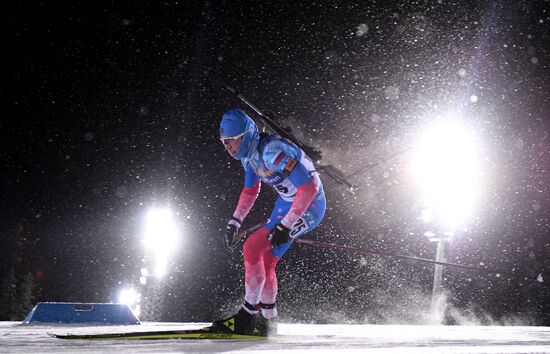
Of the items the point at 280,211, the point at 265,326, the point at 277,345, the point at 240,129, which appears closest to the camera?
the point at 277,345

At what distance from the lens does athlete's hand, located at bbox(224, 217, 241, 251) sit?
512 cm

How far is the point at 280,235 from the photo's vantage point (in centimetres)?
426

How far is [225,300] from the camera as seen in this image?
289 feet

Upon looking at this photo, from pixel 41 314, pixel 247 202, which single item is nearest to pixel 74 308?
pixel 41 314

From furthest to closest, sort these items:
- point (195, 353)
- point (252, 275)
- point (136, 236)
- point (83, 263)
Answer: point (136, 236), point (83, 263), point (252, 275), point (195, 353)

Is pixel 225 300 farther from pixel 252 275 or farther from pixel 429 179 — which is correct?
pixel 252 275

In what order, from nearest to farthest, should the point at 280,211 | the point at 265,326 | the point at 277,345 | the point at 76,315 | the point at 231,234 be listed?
1. the point at 277,345
2. the point at 265,326
3. the point at 280,211
4. the point at 231,234
5. the point at 76,315

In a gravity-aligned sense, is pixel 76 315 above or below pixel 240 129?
below

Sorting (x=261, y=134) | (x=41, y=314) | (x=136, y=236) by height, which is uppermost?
(x=136, y=236)

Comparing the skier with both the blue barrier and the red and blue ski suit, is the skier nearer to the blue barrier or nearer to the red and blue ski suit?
the red and blue ski suit

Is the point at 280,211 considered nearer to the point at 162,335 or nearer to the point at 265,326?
the point at 265,326

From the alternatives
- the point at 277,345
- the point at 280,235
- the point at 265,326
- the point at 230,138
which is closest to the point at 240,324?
the point at 265,326

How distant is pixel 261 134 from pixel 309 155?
2.49 ft

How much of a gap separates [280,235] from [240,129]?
1174mm
